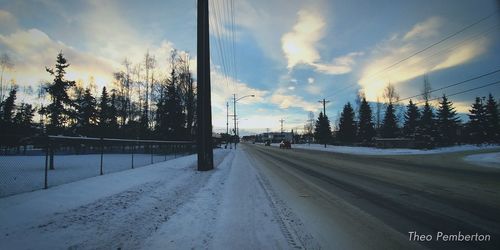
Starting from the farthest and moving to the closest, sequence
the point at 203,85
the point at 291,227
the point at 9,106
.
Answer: the point at 9,106, the point at 203,85, the point at 291,227

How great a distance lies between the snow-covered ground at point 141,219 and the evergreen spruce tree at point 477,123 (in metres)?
73.3

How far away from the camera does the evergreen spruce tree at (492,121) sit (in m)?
62.3

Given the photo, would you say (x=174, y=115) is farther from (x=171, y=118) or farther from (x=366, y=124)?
(x=366, y=124)

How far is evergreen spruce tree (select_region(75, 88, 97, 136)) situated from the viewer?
61.3 metres

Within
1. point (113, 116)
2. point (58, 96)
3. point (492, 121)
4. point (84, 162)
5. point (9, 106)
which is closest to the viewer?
point (84, 162)

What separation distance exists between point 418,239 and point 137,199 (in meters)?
6.56

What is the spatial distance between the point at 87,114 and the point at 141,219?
64.7 meters

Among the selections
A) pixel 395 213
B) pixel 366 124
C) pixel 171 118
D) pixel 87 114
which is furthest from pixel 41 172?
pixel 366 124

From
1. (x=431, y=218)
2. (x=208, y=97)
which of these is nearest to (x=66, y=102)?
(x=208, y=97)

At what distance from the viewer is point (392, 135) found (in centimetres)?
7750

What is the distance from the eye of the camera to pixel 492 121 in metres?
63.8

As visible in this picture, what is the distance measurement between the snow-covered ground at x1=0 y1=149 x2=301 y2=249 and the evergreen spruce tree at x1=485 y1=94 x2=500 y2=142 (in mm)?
73567

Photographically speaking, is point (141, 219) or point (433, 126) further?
point (433, 126)

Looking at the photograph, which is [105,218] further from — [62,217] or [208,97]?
[208,97]
